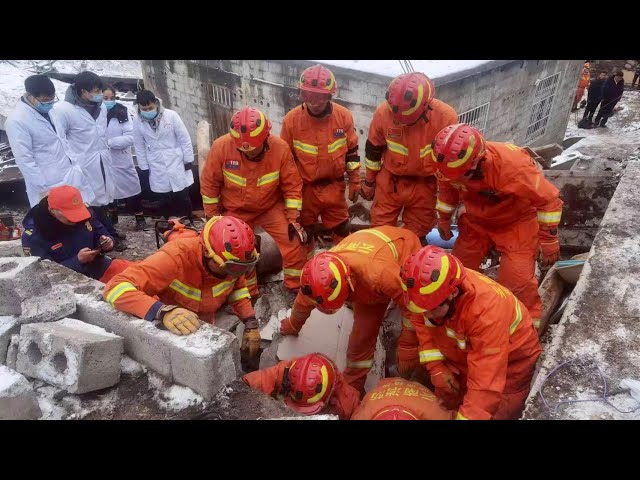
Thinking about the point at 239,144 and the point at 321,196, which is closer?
the point at 239,144

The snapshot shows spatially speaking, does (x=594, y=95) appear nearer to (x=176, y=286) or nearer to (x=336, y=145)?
(x=336, y=145)

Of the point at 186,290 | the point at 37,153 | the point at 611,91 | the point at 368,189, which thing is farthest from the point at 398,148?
the point at 611,91

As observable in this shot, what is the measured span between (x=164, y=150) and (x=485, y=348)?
5051 mm

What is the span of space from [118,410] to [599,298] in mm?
3532

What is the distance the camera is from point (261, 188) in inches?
196

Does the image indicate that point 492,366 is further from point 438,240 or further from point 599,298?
point 438,240

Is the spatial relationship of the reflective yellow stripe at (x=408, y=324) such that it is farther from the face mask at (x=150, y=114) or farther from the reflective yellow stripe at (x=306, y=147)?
the face mask at (x=150, y=114)

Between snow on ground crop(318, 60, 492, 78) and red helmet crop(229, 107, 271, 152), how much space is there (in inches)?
123

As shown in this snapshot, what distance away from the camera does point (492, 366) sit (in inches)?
123

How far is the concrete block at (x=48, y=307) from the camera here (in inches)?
122

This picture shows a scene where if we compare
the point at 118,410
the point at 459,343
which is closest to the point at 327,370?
the point at 459,343

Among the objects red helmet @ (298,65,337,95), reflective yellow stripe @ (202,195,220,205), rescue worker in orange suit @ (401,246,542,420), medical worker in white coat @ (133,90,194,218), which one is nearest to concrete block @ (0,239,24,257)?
reflective yellow stripe @ (202,195,220,205)

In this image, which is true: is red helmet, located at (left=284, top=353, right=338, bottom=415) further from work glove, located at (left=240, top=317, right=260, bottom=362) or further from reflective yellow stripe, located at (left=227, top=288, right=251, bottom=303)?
reflective yellow stripe, located at (left=227, top=288, right=251, bottom=303)

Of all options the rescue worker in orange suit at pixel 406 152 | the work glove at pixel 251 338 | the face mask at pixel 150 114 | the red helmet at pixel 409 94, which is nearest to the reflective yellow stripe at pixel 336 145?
the rescue worker in orange suit at pixel 406 152
